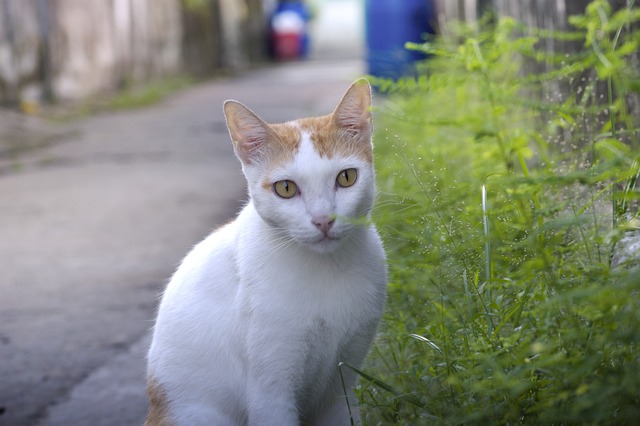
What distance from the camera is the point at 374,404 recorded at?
227 cm

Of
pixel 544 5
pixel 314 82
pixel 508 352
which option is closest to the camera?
pixel 508 352

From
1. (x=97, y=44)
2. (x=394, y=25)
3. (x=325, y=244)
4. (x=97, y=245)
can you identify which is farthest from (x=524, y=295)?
(x=97, y=44)

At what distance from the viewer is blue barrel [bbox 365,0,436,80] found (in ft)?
32.9

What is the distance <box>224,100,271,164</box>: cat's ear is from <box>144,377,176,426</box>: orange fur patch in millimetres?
649

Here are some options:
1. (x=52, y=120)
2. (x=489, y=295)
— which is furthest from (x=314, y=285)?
(x=52, y=120)

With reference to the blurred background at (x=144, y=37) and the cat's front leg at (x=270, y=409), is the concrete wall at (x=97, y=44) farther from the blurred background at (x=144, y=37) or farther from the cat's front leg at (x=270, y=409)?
the cat's front leg at (x=270, y=409)

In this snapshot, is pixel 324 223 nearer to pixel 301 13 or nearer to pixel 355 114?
pixel 355 114

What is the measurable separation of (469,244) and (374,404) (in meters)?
0.48

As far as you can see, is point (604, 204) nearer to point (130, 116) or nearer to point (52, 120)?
point (52, 120)

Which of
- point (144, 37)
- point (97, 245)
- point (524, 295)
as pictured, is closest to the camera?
point (524, 295)

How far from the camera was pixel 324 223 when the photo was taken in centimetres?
218

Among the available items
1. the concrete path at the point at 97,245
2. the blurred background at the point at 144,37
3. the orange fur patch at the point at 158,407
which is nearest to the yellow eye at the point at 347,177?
the orange fur patch at the point at 158,407

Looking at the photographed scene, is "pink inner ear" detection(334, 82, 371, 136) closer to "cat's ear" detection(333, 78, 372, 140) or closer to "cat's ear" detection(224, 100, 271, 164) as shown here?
"cat's ear" detection(333, 78, 372, 140)

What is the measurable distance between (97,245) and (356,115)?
9.14 ft
